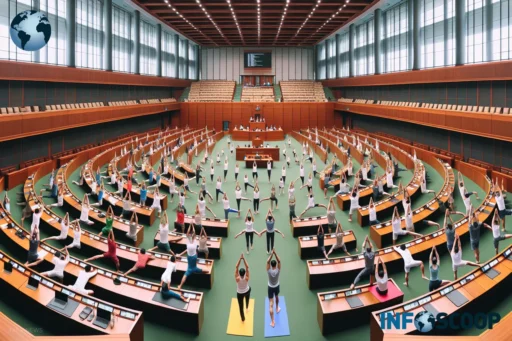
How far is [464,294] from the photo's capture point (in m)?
5.88

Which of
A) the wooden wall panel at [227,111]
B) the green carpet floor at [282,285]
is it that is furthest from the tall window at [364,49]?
the green carpet floor at [282,285]

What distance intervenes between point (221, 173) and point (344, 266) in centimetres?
1248

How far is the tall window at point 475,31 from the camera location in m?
18.3

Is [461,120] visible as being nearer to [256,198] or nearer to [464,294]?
[256,198]

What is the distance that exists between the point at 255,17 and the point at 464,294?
1077 inches

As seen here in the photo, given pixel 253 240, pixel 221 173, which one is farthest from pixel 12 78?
pixel 253 240

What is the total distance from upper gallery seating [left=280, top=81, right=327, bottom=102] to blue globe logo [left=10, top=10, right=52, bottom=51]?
96.6 feet

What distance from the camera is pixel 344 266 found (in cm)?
798

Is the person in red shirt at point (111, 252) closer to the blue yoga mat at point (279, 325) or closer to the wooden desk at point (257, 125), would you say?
the blue yoga mat at point (279, 325)

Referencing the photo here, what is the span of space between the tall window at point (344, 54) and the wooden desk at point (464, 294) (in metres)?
32.4

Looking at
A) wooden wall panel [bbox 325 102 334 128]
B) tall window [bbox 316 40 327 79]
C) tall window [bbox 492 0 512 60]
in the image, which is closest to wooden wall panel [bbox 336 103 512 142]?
tall window [bbox 492 0 512 60]

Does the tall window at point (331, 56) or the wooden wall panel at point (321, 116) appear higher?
the tall window at point (331, 56)

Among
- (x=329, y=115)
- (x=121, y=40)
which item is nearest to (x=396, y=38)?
(x=329, y=115)

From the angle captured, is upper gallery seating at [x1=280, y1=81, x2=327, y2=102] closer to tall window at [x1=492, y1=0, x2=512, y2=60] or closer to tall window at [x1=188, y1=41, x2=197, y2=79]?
tall window at [x1=188, y1=41, x2=197, y2=79]
